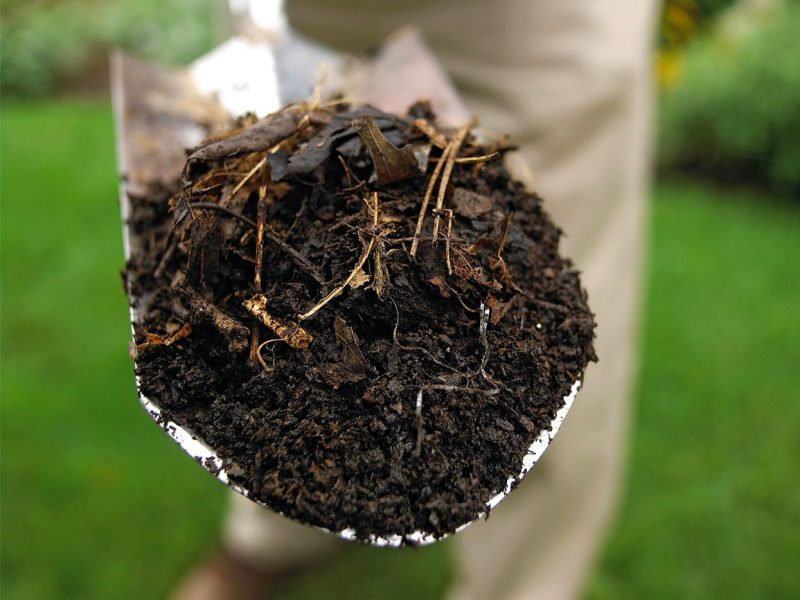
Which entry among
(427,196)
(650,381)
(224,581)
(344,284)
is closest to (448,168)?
(427,196)

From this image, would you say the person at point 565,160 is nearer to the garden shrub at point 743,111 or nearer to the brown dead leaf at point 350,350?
the brown dead leaf at point 350,350

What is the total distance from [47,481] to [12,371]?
687 millimetres

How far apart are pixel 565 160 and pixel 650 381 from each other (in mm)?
1782

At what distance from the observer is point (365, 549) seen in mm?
2885

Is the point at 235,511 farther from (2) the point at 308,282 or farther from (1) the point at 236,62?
(2) the point at 308,282

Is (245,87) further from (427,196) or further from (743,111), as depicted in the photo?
(743,111)

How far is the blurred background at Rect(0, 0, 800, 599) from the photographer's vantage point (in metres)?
2.71

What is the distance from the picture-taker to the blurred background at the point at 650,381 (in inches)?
107

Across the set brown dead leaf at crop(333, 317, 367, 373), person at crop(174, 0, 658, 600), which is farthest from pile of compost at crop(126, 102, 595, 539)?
person at crop(174, 0, 658, 600)

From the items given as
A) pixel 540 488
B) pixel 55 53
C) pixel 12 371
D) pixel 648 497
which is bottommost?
pixel 55 53

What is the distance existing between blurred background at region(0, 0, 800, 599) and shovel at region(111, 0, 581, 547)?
5.33 feet

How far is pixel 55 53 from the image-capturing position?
6.84 metres

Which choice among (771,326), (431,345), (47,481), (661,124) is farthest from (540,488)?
(661,124)

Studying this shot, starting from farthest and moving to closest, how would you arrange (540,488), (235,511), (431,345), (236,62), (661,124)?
(661,124), (235,511), (540,488), (236,62), (431,345)
